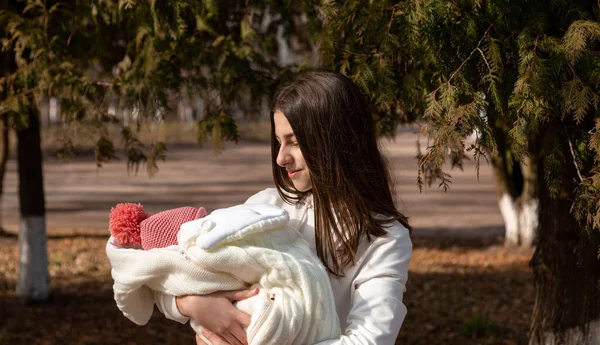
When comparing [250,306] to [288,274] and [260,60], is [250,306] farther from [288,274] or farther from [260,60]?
[260,60]

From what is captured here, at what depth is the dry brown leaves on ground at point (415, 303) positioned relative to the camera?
6.58m

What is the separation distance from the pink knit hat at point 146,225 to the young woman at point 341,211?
0.17m

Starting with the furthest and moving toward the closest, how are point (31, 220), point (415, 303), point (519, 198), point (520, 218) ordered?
point (520, 218)
point (519, 198)
point (415, 303)
point (31, 220)

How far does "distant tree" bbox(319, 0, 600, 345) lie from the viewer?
296cm

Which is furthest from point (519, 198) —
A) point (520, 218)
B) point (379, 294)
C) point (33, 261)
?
point (379, 294)

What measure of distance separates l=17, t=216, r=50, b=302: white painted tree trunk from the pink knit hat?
16.7ft

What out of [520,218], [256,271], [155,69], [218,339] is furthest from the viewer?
[520,218]

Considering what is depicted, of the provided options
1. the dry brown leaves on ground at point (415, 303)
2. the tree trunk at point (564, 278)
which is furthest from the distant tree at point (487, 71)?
the dry brown leaves on ground at point (415, 303)

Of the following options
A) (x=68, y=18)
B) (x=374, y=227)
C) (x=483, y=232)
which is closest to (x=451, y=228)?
(x=483, y=232)

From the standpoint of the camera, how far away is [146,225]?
2.28 m

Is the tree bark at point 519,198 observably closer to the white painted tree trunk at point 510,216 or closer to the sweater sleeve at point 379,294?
the white painted tree trunk at point 510,216

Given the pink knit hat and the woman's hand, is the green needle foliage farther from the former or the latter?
the woman's hand

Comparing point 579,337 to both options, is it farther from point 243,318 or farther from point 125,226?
point 125,226

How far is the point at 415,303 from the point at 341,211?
554 centimetres
